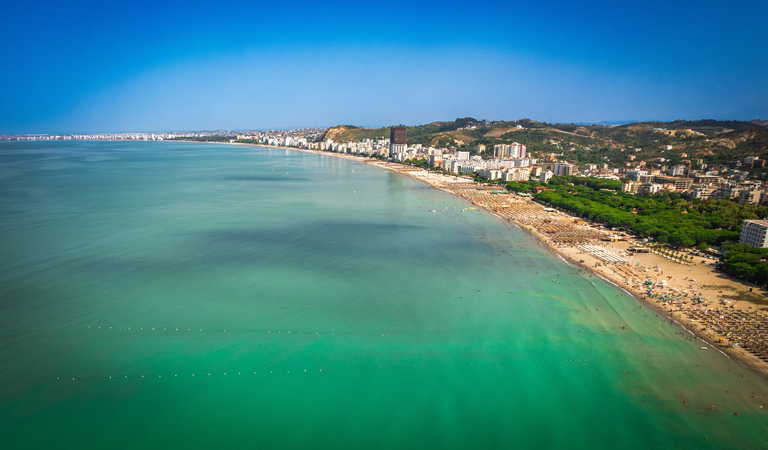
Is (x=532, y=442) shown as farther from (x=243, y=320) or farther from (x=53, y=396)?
(x=53, y=396)

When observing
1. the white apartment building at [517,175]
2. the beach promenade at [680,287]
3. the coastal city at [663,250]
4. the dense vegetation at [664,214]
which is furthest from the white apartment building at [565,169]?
the beach promenade at [680,287]

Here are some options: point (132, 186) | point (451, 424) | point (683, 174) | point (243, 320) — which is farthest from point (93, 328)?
point (683, 174)

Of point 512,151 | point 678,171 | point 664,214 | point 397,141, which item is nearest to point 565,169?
point 678,171

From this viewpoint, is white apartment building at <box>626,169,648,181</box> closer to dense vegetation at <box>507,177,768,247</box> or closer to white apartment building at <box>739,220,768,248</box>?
dense vegetation at <box>507,177,768,247</box>

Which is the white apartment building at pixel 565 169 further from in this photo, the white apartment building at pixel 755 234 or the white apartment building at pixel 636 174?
the white apartment building at pixel 755 234

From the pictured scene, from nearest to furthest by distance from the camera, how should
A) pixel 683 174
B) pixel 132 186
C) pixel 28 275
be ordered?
1. pixel 28 275
2. pixel 132 186
3. pixel 683 174

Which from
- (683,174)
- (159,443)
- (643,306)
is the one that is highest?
(683,174)
